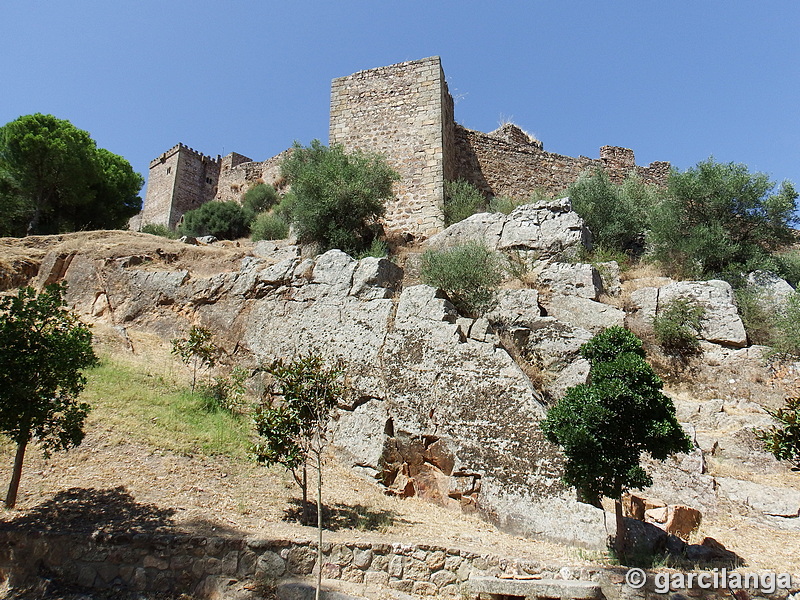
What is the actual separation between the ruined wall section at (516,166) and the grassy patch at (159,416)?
11.5 m

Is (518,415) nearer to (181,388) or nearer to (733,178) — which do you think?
(181,388)

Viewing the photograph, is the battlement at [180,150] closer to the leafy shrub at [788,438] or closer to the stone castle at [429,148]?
the stone castle at [429,148]

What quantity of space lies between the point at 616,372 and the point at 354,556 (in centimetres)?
359

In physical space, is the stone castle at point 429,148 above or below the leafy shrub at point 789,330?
above

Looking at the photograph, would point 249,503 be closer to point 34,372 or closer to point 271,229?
point 34,372

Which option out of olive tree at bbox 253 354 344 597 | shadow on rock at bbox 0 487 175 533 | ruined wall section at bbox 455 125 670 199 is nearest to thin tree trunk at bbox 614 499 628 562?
olive tree at bbox 253 354 344 597

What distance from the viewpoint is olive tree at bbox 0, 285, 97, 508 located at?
6.16m

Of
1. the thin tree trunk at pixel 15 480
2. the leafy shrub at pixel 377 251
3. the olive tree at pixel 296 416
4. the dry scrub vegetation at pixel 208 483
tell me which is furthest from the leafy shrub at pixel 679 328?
the thin tree trunk at pixel 15 480

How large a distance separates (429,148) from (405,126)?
45.2 inches

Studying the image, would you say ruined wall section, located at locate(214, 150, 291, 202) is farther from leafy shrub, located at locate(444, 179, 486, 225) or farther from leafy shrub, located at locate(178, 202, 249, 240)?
leafy shrub, located at locate(444, 179, 486, 225)

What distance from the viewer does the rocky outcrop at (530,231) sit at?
12.7 metres

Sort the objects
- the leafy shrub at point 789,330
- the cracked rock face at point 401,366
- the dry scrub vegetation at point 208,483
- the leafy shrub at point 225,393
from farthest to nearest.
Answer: the leafy shrub at point 789,330
the leafy shrub at point 225,393
the cracked rock face at point 401,366
the dry scrub vegetation at point 208,483

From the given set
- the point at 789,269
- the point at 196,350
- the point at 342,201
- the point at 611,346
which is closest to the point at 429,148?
the point at 342,201

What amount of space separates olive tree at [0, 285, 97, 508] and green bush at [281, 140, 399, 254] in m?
7.79
